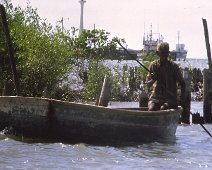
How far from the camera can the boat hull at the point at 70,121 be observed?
13586mm

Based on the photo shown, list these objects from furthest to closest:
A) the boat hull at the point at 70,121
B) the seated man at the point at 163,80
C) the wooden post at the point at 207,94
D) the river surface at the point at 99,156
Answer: the wooden post at the point at 207,94 → the seated man at the point at 163,80 → the boat hull at the point at 70,121 → the river surface at the point at 99,156

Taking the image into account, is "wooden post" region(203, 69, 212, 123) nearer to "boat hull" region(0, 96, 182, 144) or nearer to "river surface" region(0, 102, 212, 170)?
"river surface" region(0, 102, 212, 170)

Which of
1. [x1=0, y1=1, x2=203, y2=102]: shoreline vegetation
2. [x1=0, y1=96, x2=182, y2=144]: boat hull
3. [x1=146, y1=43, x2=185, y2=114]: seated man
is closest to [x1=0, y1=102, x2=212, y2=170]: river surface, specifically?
[x1=0, y1=96, x2=182, y2=144]: boat hull

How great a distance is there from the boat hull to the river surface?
0.23 metres

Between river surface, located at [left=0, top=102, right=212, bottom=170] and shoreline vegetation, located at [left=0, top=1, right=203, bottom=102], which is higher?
shoreline vegetation, located at [left=0, top=1, right=203, bottom=102]

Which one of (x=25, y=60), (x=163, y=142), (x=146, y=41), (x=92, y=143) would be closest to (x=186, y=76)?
(x=25, y=60)

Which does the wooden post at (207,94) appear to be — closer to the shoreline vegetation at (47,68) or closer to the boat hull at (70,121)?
the shoreline vegetation at (47,68)

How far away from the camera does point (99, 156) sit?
513 inches

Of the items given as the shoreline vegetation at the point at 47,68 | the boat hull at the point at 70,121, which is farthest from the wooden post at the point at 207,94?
the boat hull at the point at 70,121

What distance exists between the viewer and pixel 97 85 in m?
27.4

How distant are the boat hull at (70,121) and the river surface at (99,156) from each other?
23cm

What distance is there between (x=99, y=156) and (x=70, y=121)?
3.64ft

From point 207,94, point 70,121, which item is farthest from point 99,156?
point 207,94

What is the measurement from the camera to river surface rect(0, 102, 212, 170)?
1197 centimetres
